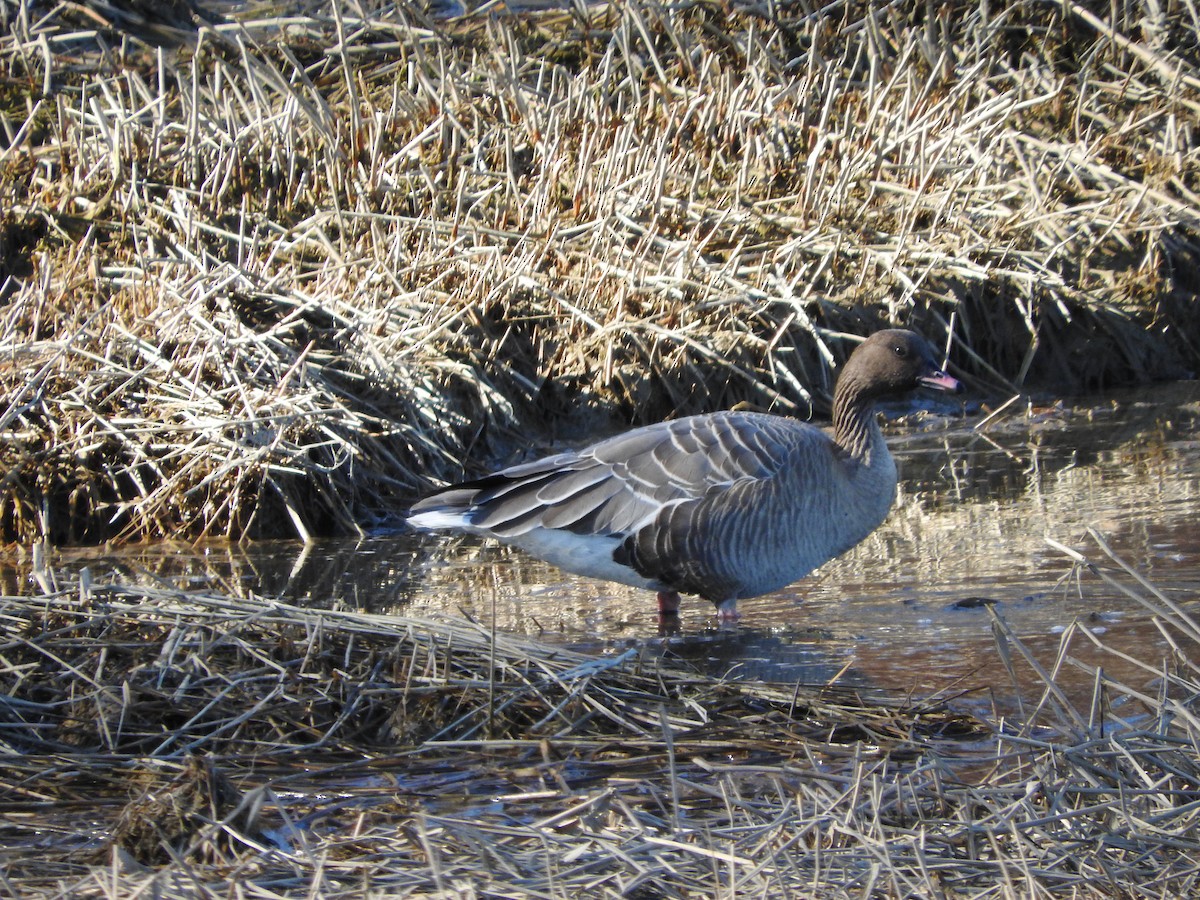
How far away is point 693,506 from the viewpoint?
620 cm

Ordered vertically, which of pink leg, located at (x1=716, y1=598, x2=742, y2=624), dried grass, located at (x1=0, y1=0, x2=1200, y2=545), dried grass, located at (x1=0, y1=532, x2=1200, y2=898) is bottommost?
pink leg, located at (x1=716, y1=598, x2=742, y2=624)

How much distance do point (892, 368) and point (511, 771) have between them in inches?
139

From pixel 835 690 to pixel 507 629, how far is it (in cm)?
178

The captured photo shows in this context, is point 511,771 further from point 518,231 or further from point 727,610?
point 518,231

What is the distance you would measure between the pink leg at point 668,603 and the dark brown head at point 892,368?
1.34 metres

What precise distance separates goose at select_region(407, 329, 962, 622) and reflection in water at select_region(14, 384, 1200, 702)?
0.24 meters

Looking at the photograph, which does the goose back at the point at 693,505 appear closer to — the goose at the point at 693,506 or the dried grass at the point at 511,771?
the goose at the point at 693,506

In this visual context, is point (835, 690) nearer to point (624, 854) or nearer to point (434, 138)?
point (624, 854)

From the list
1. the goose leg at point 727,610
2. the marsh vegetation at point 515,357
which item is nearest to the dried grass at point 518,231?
the marsh vegetation at point 515,357

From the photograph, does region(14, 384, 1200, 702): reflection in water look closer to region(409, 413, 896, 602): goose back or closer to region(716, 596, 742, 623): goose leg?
region(716, 596, 742, 623): goose leg

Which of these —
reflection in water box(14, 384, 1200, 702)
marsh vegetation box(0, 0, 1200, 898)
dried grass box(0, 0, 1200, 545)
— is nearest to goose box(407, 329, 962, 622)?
reflection in water box(14, 384, 1200, 702)

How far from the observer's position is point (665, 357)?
906 cm

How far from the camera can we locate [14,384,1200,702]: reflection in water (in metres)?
5.39

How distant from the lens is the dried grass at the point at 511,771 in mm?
2961
